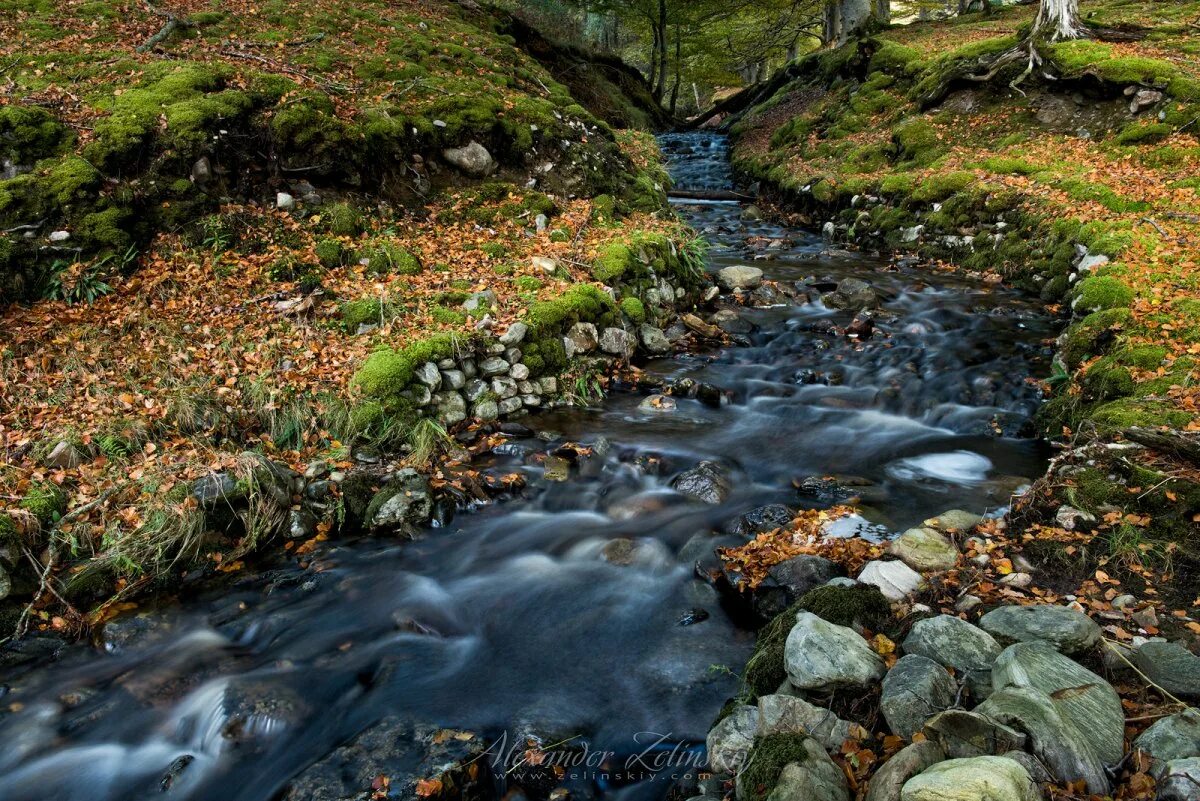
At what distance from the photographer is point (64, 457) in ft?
17.6

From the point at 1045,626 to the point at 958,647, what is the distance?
494 mm

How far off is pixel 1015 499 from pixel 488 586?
416 cm

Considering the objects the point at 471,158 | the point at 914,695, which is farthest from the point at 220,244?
the point at 914,695

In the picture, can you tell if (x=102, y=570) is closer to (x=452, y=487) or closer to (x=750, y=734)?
(x=452, y=487)

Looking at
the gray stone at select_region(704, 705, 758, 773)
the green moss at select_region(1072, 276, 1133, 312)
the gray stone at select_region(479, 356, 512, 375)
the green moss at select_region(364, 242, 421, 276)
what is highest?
the green moss at select_region(364, 242, 421, 276)

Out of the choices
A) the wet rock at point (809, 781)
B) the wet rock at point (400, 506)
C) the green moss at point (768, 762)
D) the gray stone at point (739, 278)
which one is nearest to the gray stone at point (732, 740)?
the green moss at point (768, 762)

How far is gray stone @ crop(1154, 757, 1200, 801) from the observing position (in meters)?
2.37

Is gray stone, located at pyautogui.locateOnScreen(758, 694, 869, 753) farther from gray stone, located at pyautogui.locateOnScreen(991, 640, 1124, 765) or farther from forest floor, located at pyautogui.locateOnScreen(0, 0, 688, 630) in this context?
forest floor, located at pyautogui.locateOnScreen(0, 0, 688, 630)

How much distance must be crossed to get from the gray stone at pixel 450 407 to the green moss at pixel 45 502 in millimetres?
3022

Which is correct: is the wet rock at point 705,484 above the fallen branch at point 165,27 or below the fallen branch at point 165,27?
below

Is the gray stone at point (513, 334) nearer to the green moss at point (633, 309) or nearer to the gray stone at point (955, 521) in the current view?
the green moss at point (633, 309)

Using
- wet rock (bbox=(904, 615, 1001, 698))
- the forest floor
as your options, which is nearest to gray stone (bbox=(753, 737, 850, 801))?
wet rock (bbox=(904, 615, 1001, 698))

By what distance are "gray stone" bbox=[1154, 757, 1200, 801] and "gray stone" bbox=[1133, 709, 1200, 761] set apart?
0.47 feet

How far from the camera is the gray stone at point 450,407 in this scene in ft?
22.6
